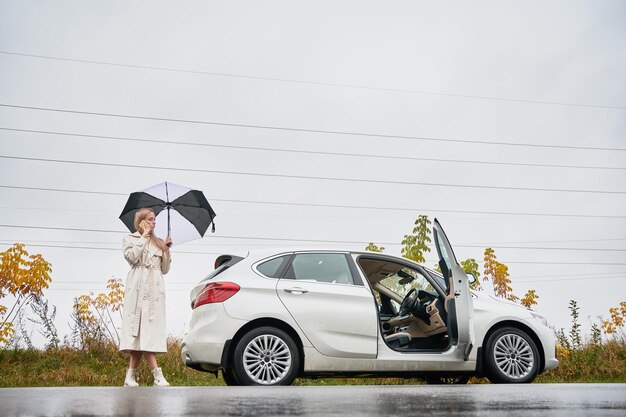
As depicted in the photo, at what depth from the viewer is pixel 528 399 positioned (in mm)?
5672

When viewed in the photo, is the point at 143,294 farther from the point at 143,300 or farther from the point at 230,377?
the point at 230,377

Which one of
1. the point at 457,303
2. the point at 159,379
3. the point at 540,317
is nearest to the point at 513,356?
the point at 540,317

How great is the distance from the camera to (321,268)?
9078mm

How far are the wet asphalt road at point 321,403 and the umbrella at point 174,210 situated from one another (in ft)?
13.9

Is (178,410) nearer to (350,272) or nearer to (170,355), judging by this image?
(350,272)

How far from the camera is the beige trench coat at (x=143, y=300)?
351 inches

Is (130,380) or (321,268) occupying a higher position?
(321,268)

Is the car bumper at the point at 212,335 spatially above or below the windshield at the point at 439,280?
below

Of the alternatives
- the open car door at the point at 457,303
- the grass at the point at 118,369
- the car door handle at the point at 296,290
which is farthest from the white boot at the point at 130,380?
the open car door at the point at 457,303

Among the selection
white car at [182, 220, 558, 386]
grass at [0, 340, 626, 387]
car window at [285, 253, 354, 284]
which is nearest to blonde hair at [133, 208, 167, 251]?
white car at [182, 220, 558, 386]

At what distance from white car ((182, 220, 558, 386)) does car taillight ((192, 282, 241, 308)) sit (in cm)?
1

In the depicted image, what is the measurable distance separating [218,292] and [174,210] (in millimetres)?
2492

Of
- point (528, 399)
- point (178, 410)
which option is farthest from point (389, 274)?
point (178, 410)

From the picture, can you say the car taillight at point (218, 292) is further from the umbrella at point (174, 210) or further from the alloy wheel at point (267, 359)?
the umbrella at point (174, 210)
